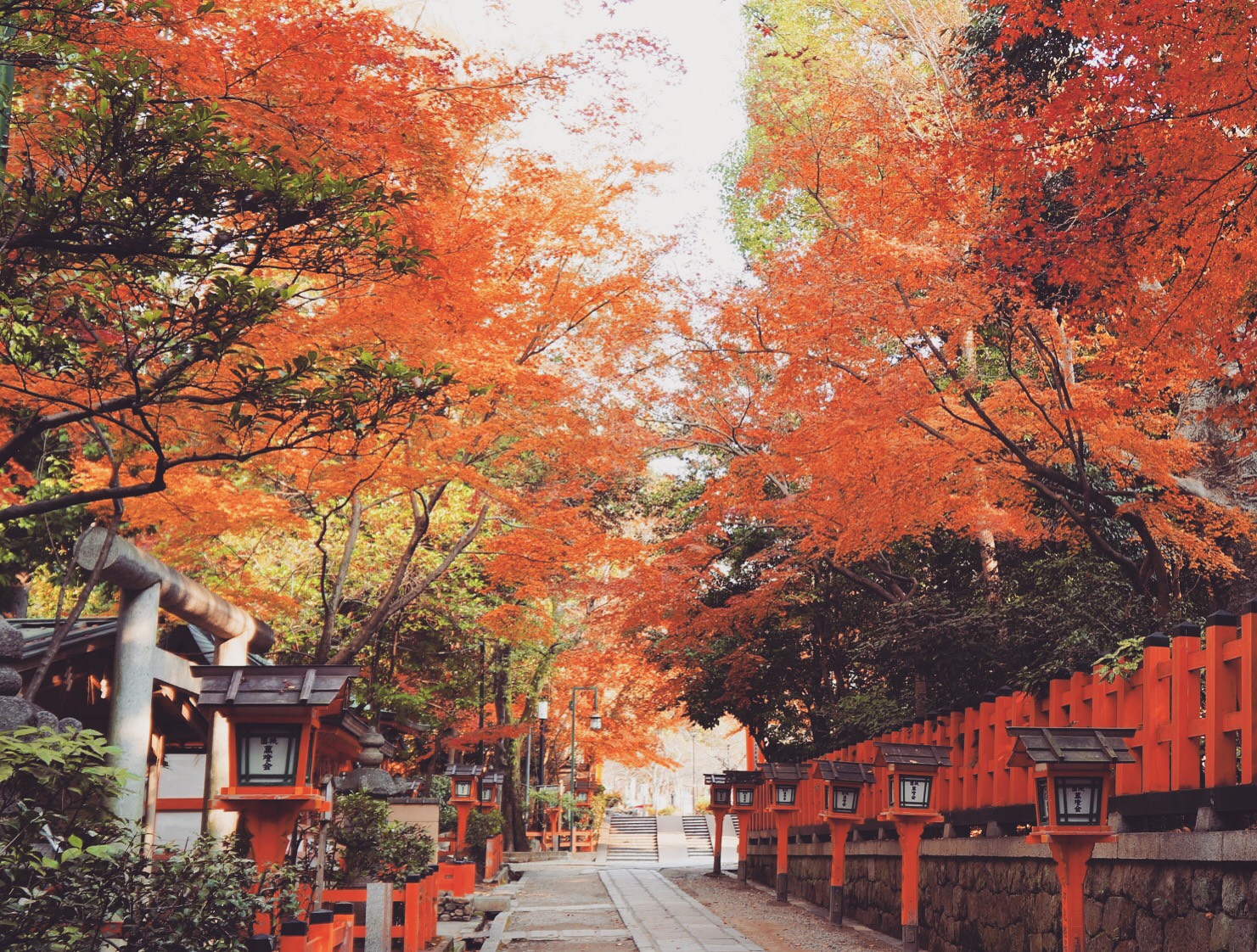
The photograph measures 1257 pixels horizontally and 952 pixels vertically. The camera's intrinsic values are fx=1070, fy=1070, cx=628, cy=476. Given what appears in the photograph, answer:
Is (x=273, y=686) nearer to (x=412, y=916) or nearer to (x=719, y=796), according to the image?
(x=412, y=916)

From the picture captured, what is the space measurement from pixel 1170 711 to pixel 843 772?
691 centimetres

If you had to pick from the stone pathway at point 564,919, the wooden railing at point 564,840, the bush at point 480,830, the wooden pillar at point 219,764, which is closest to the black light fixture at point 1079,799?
the stone pathway at point 564,919

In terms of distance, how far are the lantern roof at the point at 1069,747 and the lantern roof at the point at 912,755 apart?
3715 millimetres

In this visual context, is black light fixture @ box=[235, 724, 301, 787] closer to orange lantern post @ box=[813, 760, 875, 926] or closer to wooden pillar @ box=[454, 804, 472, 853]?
orange lantern post @ box=[813, 760, 875, 926]

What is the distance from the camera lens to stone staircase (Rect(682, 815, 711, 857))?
4284 cm

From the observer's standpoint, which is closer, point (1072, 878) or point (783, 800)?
point (1072, 878)

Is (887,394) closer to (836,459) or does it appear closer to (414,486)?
(836,459)

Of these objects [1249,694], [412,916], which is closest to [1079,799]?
[1249,694]

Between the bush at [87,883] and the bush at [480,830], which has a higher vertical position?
the bush at [87,883]

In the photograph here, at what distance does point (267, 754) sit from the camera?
724cm

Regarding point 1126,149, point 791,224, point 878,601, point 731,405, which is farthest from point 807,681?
point 1126,149

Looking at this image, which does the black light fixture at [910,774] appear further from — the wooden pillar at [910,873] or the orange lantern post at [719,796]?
the orange lantern post at [719,796]

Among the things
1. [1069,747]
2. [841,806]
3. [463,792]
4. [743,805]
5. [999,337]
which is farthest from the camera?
[463,792]

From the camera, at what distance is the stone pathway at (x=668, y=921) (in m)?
11.7
